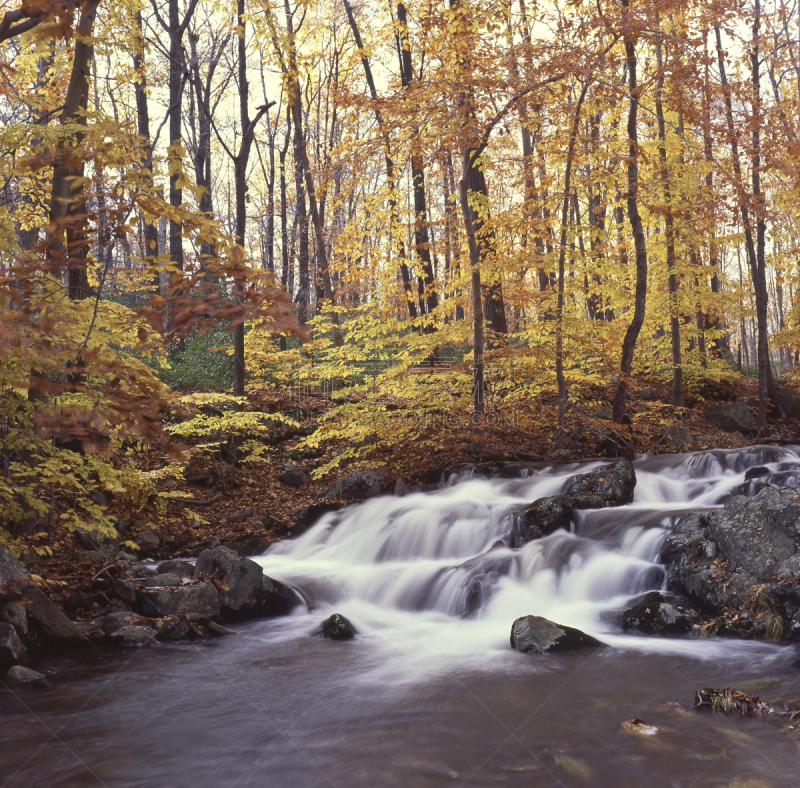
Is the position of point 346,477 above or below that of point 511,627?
above

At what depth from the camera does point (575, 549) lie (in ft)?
26.0

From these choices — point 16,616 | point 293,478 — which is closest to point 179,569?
point 16,616

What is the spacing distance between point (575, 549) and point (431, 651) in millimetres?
2431

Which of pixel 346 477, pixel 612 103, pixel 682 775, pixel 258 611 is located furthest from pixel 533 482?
pixel 682 775

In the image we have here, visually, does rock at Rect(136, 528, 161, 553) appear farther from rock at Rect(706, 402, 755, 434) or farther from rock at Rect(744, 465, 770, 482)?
rock at Rect(706, 402, 755, 434)

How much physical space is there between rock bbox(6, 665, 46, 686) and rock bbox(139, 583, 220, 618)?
1.45m

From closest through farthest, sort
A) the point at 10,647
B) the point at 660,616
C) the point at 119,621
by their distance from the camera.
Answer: the point at 10,647 < the point at 660,616 < the point at 119,621

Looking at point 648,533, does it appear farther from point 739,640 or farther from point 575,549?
point 739,640

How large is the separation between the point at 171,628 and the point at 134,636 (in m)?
0.35

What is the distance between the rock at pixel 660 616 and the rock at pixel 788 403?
999 cm

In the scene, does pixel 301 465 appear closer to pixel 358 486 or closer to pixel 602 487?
pixel 358 486

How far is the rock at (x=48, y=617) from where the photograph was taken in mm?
5918

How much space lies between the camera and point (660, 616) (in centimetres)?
628

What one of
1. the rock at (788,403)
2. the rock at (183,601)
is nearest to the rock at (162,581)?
the rock at (183,601)
